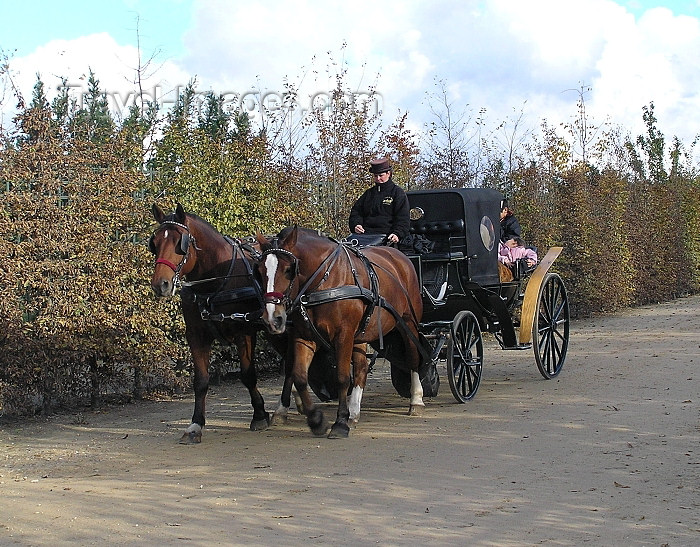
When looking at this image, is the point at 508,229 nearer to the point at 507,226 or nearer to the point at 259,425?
the point at 507,226

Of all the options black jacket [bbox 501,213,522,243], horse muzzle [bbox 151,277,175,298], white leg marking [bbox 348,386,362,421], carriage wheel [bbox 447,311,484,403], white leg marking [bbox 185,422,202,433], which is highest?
black jacket [bbox 501,213,522,243]

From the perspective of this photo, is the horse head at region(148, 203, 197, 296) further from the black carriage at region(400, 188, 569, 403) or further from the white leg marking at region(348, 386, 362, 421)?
the black carriage at region(400, 188, 569, 403)

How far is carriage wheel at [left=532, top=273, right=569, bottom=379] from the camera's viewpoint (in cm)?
1157

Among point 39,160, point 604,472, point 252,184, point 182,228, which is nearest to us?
point 604,472

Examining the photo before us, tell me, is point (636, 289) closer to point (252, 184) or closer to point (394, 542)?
point (252, 184)

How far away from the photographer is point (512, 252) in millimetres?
11953

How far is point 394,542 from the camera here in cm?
530

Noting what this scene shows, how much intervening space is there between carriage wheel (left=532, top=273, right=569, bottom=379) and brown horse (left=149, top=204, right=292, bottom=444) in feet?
13.4

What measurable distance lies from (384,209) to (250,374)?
250 centimetres

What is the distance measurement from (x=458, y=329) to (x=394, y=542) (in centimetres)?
513

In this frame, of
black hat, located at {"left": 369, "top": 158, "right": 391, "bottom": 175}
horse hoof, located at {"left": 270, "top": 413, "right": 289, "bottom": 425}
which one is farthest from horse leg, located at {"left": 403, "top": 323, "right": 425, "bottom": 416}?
black hat, located at {"left": 369, "top": 158, "right": 391, "bottom": 175}

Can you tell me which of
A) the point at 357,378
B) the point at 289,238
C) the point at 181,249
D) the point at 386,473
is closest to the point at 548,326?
Answer: the point at 357,378

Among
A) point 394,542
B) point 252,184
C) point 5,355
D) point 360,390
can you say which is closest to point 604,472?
point 394,542

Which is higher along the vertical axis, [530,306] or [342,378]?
[530,306]
